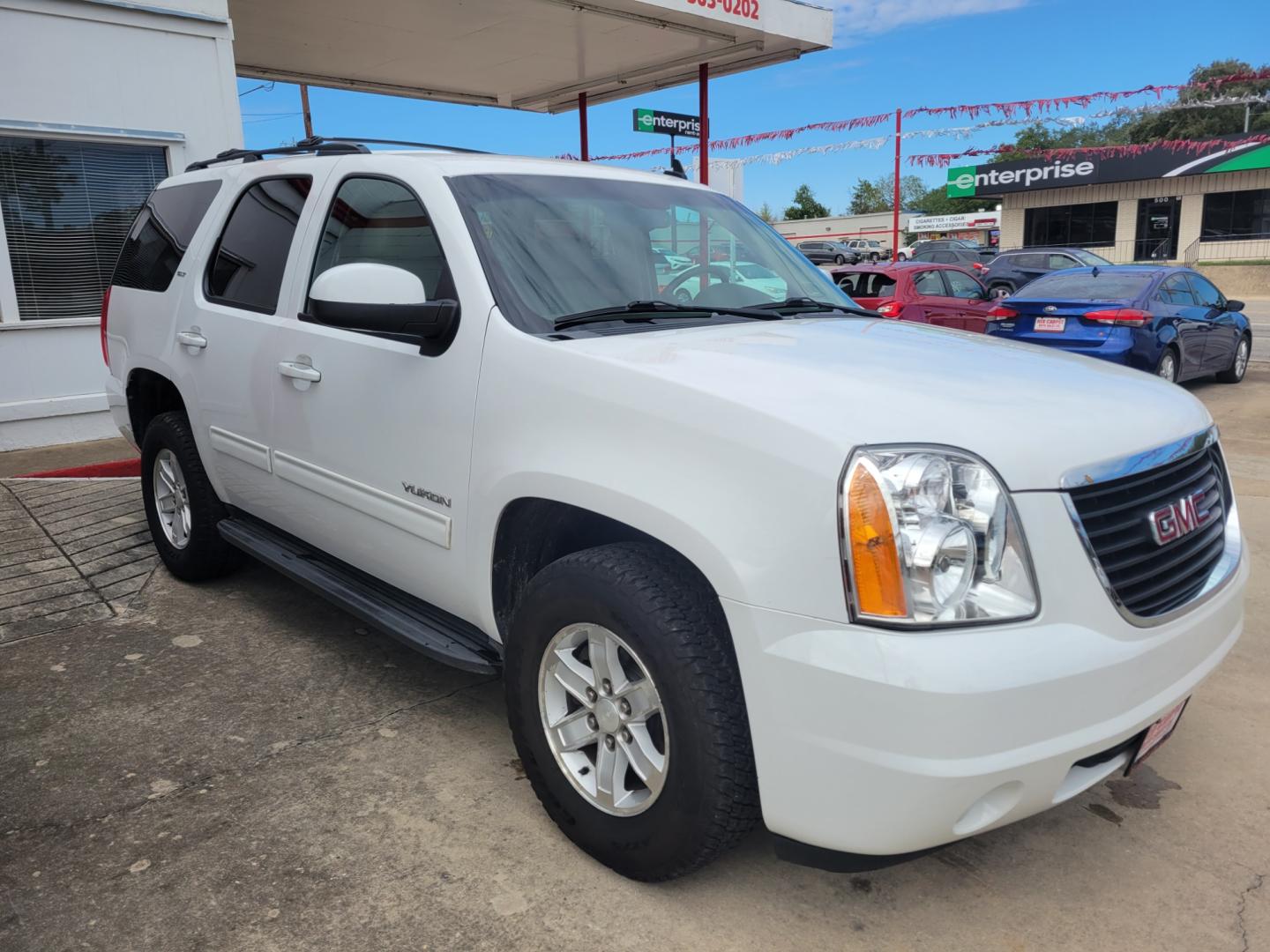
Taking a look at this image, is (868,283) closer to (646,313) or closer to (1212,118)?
(646,313)

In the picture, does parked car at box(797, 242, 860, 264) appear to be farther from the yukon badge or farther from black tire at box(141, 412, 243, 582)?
the yukon badge

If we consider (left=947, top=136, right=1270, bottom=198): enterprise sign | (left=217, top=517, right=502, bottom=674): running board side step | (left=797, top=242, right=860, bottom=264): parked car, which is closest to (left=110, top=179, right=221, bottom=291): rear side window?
(left=217, top=517, right=502, bottom=674): running board side step

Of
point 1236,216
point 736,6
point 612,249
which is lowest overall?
point 612,249

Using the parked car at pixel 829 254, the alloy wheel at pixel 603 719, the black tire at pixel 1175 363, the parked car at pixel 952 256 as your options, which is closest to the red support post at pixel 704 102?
the black tire at pixel 1175 363

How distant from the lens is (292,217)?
3.80 metres

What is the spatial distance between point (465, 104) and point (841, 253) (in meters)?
25.4

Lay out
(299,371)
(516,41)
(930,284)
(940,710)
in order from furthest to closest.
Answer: (930,284), (516,41), (299,371), (940,710)

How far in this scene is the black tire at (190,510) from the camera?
4422mm

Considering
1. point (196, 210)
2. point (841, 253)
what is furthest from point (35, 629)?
point (841, 253)

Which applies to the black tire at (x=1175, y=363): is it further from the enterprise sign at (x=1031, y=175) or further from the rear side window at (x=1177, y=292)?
the enterprise sign at (x=1031, y=175)

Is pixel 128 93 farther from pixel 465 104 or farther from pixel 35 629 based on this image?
pixel 465 104

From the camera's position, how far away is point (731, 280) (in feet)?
11.4

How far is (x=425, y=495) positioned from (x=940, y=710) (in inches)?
66.7

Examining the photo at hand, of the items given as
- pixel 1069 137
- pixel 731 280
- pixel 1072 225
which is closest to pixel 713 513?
A: pixel 731 280
